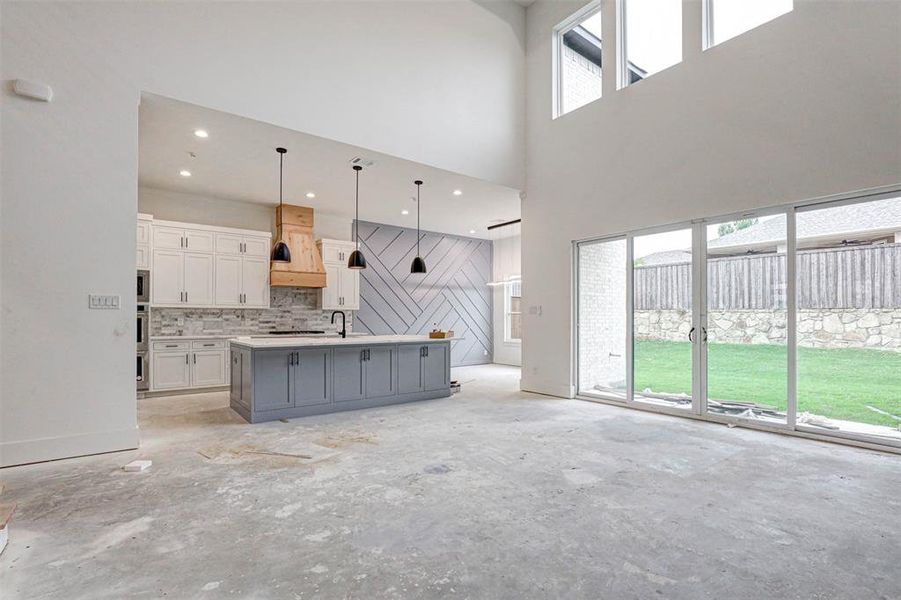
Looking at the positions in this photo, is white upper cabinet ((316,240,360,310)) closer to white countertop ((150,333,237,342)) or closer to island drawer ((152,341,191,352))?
white countertop ((150,333,237,342))

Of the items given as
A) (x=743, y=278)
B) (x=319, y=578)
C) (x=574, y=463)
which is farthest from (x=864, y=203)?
(x=319, y=578)

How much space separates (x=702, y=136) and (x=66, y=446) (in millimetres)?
6707

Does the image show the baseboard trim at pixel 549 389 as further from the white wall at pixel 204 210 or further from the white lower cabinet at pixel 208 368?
the white wall at pixel 204 210

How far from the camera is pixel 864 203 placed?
384 centimetres

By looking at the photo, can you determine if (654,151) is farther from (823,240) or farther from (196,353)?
(196,353)

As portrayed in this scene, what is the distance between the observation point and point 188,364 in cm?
627

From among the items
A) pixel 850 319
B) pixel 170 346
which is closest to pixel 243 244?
pixel 170 346

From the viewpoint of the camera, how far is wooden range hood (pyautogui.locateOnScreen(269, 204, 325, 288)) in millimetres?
6996

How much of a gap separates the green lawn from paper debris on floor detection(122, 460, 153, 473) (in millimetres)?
5239

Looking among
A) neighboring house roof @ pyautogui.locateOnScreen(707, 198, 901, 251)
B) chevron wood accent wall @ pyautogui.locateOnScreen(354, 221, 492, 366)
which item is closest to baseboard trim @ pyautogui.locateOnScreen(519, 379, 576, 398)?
neighboring house roof @ pyautogui.locateOnScreen(707, 198, 901, 251)

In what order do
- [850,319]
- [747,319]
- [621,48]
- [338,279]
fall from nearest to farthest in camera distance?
1. [850,319]
2. [747,319]
3. [621,48]
4. [338,279]

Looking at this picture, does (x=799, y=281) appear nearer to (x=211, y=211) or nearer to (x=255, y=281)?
→ (x=255, y=281)

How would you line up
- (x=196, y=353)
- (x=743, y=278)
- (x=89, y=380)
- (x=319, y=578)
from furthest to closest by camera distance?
(x=196, y=353) < (x=743, y=278) < (x=89, y=380) < (x=319, y=578)

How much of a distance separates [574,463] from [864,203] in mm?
3494
